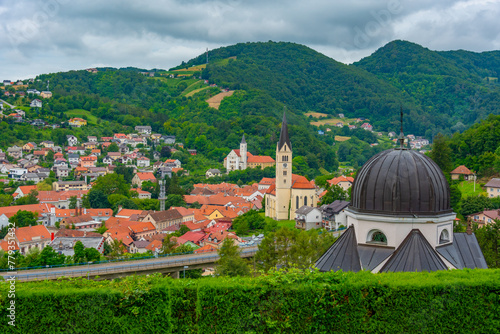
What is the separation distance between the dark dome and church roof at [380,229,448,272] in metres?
0.97

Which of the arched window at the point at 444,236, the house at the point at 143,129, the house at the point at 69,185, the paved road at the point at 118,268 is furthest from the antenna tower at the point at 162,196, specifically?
the house at the point at 143,129

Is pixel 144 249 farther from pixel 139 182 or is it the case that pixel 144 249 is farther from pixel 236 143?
pixel 236 143

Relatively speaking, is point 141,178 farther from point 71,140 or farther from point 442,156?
point 442,156

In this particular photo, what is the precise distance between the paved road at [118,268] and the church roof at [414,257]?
2245 cm

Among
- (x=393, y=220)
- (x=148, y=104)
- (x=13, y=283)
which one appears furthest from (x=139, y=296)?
(x=148, y=104)

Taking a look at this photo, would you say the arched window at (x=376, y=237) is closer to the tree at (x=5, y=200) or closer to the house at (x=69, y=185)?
the tree at (x=5, y=200)

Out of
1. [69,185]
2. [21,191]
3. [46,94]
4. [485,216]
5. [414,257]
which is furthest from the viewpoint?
[46,94]

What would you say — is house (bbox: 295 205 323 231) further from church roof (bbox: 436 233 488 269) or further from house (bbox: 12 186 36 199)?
house (bbox: 12 186 36 199)

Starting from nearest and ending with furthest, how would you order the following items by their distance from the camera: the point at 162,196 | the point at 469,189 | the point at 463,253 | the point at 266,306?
the point at 266,306, the point at 463,253, the point at 469,189, the point at 162,196

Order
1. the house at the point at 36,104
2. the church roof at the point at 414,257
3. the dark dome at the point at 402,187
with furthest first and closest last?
the house at the point at 36,104 → the dark dome at the point at 402,187 → the church roof at the point at 414,257

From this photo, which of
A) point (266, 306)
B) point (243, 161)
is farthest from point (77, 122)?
point (266, 306)

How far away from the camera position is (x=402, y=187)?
16.9 metres

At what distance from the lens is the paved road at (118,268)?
32.1m

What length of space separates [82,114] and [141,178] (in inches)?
2483
